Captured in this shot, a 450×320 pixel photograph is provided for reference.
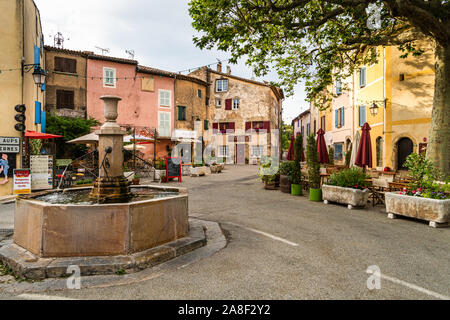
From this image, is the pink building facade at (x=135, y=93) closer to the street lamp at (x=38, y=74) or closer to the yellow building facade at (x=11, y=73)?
the yellow building facade at (x=11, y=73)

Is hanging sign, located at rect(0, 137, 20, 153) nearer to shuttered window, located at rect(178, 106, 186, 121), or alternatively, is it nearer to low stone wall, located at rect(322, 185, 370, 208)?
low stone wall, located at rect(322, 185, 370, 208)

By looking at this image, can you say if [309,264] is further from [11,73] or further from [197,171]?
[197,171]

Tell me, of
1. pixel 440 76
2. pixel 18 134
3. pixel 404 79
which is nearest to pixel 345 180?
pixel 440 76

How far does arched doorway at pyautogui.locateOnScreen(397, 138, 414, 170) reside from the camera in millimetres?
13094

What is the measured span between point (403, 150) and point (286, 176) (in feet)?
23.4

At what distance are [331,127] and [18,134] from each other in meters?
22.1

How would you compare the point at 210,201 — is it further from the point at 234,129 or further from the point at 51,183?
the point at 234,129

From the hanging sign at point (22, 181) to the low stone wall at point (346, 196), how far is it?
10.5 meters

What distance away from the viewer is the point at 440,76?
27.1 ft

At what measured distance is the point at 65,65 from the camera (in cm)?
1997

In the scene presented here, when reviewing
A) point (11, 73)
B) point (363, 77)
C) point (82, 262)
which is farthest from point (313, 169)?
point (11, 73)

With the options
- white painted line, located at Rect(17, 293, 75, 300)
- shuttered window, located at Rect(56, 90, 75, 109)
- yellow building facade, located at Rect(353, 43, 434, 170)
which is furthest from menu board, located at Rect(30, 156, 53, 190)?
yellow building facade, located at Rect(353, 43, 434, 170)

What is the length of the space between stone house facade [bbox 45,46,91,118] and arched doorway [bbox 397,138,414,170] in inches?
864
